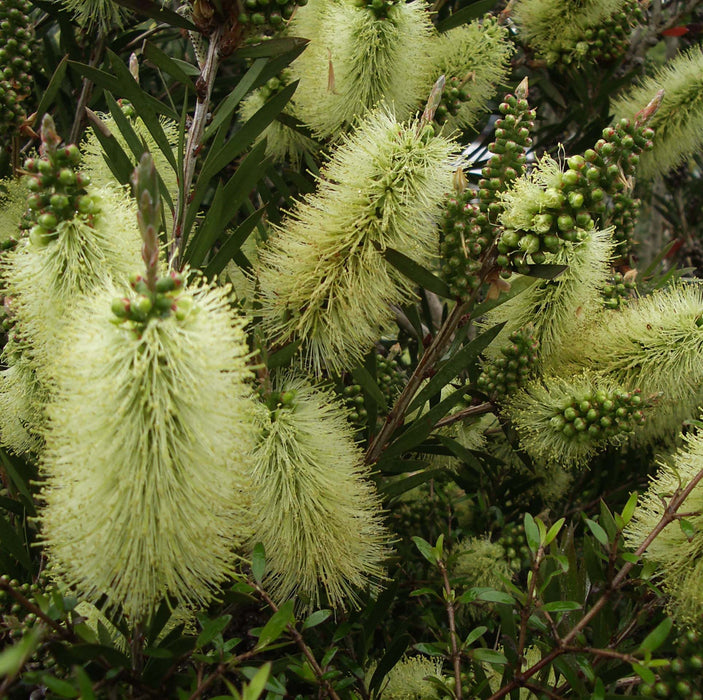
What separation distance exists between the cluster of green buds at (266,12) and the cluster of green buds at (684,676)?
1.42 metres

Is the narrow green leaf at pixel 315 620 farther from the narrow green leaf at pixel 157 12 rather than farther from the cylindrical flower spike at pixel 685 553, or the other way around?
the narrow green leaf at pixel 157 12

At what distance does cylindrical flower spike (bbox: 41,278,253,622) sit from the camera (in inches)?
34.6

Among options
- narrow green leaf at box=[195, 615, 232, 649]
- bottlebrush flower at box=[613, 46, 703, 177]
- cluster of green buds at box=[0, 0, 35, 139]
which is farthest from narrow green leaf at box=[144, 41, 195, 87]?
bottlebrush flower at box=[613, 46, 703, 177]

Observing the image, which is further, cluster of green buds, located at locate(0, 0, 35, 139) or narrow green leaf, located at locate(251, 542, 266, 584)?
cluster of green buds, located at locate(0, 0, 35, 139)

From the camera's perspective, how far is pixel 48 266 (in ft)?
3.40

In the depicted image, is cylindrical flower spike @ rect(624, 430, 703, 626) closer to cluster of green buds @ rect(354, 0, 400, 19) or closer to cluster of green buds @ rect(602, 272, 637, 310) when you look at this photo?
→ cluster of green buds @ rect(602, 272, 637, 310)

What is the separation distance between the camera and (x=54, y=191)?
1.03 metres

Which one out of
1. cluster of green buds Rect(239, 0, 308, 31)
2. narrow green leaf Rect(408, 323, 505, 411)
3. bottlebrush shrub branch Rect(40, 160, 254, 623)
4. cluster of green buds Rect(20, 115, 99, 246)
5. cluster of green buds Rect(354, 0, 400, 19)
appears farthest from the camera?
cluster of green buds Rect(354, 0, 400, 19)

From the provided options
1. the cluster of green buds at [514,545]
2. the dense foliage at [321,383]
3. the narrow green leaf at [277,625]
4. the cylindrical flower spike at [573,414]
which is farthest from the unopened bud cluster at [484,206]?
the cluster of green buds at [514,545]

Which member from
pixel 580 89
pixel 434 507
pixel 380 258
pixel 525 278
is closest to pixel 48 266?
pixel 380 258

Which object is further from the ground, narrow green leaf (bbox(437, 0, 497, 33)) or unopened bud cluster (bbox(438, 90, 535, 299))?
narrow green leaf (bbox(437, 0, 497, 33))

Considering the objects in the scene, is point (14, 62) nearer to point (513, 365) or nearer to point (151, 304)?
point (151, 304)

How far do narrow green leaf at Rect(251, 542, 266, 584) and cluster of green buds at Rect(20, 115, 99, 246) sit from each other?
629mm

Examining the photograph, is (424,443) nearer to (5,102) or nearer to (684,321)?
(684,321)
